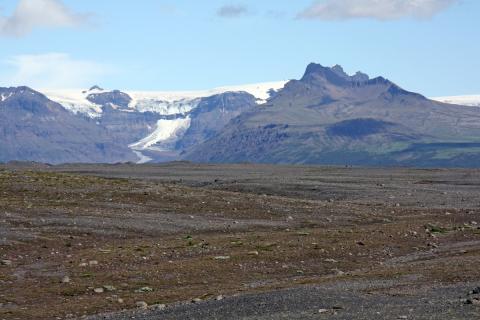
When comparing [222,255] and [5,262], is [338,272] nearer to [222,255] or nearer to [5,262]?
[222,255]

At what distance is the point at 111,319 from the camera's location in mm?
27828

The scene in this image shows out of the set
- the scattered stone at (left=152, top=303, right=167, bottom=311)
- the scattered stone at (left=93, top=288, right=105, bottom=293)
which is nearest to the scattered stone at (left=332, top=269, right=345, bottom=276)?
the scattered stone at (left=93, top=288, right=105, bottom=293)

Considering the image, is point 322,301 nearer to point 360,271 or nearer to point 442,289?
point 442,289

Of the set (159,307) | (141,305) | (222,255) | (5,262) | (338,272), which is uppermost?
(5,262)

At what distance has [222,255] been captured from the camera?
42.3 meters

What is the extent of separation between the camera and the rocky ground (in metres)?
28.7

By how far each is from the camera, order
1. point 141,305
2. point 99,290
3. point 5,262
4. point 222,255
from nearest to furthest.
→ point 141,305 < point 99,290 < point 5,262 < point 222,255

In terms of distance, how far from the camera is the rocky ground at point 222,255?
94.1 feet

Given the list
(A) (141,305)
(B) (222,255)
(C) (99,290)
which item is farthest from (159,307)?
(B) (222,255)

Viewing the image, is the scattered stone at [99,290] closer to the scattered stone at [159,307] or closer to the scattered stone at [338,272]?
the scattered stone at [159,307]

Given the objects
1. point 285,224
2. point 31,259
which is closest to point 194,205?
point 285,224

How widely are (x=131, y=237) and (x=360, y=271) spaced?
48.7 ft

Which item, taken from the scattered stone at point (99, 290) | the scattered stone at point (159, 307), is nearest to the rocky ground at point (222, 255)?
the scattered stone at point (99, 290)

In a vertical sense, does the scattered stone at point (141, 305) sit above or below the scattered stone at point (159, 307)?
below
